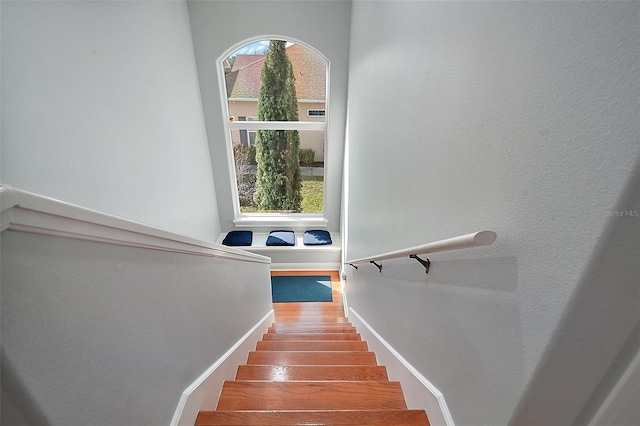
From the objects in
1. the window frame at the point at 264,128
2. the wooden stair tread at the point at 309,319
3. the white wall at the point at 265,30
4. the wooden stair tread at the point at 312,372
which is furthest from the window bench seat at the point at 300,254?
the wooden stair tread at the point at 312,372

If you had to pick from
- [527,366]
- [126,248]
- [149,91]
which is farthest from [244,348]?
[149,91]

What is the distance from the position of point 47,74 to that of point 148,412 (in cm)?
180

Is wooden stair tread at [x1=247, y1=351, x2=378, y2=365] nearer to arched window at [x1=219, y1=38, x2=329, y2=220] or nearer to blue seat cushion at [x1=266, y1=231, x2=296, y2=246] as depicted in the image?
blue seat cushion at [x1=266, y1=231, x2=296, y2=246]

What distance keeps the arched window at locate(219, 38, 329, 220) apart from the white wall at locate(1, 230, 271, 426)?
340 cm

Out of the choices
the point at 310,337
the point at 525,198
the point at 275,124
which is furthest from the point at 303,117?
the point at 525,198

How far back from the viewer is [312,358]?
6.38ft

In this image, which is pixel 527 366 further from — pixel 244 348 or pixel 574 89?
pixel 244 348

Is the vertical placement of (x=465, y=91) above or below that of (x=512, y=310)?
above

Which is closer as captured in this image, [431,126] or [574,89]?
[574,89]

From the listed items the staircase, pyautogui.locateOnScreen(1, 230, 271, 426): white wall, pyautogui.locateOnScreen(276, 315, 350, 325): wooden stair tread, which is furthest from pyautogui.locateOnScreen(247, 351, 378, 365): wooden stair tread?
pyautogui.locateOnScreen(276, 315, 350, 325): wooden stair tread

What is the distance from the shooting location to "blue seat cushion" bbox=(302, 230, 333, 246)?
15.4 feet

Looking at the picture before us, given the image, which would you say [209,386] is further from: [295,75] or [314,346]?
[295,75]

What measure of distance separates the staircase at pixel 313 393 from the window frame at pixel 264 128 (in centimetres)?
294

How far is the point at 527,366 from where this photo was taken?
2.11ft
